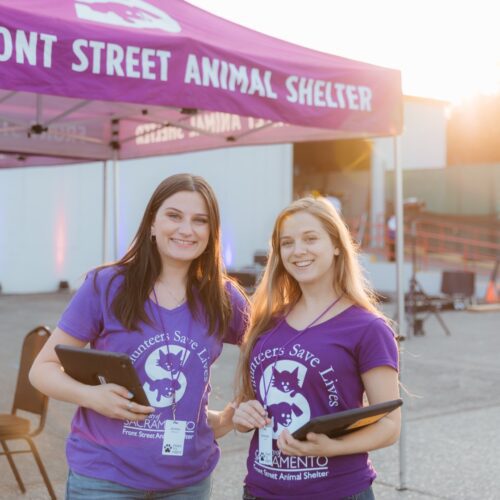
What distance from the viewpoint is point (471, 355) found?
34.5 feet

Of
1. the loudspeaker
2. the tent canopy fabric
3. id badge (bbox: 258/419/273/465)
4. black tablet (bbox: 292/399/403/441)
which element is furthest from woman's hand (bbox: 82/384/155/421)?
the loudspeaker

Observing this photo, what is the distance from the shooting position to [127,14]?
171 inches

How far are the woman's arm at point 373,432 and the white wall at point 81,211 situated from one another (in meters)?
17.7

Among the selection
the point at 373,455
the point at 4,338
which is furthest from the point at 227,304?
the point at 4,338

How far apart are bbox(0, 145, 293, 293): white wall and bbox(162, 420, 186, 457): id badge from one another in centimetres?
1761

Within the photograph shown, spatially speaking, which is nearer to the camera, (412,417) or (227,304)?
(227,304)

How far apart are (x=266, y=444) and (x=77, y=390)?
558 mm

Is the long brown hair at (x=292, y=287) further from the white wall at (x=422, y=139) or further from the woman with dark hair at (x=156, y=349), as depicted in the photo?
the white wall at (x=422, y=139)

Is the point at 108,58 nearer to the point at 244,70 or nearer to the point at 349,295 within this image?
the point at 244,70

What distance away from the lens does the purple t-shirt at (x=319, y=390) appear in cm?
221

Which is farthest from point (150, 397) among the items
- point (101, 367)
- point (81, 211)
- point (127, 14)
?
point (81, 211)

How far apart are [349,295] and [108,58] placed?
85.5 inches

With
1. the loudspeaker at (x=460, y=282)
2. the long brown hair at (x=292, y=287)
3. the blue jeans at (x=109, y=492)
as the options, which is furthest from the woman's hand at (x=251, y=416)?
the loudspeaker at (x=460, y=282)

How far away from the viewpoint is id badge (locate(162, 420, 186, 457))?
2.25 m
